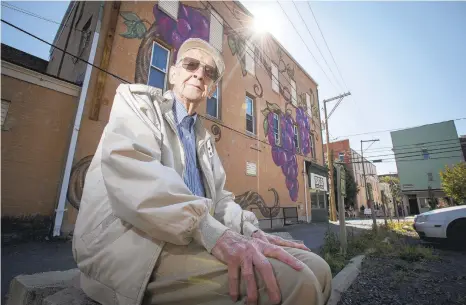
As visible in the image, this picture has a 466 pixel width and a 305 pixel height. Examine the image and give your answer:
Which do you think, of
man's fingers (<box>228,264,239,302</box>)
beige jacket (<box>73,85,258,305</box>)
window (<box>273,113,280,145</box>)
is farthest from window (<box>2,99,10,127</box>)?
window (<box>273,113,280,145</box>)

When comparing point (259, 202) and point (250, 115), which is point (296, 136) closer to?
point (250, 115)

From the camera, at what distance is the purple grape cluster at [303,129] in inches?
581

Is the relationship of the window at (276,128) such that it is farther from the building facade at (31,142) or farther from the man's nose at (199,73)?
the man's nose at (199,73)

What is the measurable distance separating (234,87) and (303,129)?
286 inches

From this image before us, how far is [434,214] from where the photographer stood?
20.0 feet

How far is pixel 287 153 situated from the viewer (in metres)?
12.9

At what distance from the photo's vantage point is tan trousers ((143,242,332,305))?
0.82 metres

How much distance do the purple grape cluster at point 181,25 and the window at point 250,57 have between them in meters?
2.85

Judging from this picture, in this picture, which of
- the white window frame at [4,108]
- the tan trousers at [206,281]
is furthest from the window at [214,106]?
the tan trousers at [206,281]

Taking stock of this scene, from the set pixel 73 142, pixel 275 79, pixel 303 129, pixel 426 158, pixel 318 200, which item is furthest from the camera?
pixel 426 158

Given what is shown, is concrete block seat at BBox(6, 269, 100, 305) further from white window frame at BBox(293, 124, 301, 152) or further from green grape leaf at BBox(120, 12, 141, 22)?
white window frame at BBox(293, 124, 301, 152)

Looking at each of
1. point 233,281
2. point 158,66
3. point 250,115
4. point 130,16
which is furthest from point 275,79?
point 233,281

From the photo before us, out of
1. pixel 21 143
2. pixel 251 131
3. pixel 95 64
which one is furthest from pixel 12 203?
pixel 251 131

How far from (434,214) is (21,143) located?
35.1 feet
